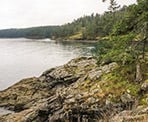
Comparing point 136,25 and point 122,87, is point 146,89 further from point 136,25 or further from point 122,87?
point 136,25

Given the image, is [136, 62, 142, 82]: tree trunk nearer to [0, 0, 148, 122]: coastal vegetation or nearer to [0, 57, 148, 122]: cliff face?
[0, 0, 148, 122]: coastal vegetation

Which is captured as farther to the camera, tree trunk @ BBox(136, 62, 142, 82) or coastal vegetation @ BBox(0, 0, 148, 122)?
tree trunk @ BBox(136, 62, 142, 82)

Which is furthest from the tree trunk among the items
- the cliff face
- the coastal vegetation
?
the cliff face

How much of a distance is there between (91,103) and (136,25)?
8839 millimetres

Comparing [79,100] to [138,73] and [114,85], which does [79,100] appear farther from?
[138,73]

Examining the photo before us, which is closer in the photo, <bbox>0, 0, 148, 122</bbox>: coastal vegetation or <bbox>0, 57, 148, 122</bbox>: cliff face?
<bbox>0, 57, 148, 122</bbox>: cliff face

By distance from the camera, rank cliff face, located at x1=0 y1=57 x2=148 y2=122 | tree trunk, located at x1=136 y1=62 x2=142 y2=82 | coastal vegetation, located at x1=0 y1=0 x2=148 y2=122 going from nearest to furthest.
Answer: cliff face, located at x1=0 y1=57 x2=148 y2=122 < coastal vegetation, located at x1=0 y1=0 x2=148 y2=122 < tree trunk, located at x1=136 y1=62 x2=142 y2=82

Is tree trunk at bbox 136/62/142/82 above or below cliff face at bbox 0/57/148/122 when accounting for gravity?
above

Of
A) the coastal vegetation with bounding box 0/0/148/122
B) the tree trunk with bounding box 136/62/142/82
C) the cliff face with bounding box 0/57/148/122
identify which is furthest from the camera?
the tree trunk with bounding box 136/62/142/82

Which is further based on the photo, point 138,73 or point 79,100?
point 79,100

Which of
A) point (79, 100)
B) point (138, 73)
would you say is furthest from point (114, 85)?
point (79, 100)

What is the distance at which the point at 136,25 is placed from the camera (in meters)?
30.3

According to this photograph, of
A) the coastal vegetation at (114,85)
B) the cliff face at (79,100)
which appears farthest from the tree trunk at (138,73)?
the cliff face at (79,100)

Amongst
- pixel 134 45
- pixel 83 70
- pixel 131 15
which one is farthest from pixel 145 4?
pixel 83 70
